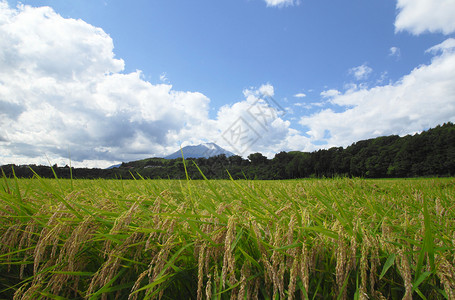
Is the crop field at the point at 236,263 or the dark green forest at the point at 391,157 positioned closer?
the crop field at the point at 236,263

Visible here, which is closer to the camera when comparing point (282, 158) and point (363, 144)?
point (282, 158)

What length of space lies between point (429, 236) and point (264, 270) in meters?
1.01

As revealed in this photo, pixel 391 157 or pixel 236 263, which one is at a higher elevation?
pixel 391 157

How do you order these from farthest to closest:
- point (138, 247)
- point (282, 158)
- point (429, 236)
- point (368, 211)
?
point (282, 158), point (368, 211), point (138, 247), point (429, 236)

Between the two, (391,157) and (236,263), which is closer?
(236,263)

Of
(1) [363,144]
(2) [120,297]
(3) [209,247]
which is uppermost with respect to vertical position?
(1) [363,144]

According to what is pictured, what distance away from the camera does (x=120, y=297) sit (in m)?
1.70

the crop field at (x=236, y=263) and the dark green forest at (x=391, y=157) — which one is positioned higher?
the dark green forest at (x=391, y=157)

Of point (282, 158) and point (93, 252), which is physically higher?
point (282, 158)

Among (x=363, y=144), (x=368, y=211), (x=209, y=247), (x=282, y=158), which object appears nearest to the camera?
(x=209, y=247)

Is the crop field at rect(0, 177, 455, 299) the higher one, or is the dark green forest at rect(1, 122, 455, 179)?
the dark green forest at rect(1, 122, 455, 179)

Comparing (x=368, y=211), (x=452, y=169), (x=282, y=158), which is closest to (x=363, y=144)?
(x=452, y=169)

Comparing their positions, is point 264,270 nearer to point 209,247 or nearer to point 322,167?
point 209,247

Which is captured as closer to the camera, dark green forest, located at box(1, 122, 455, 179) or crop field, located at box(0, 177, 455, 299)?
crop field, located at box(0, 177, 455, 299)
